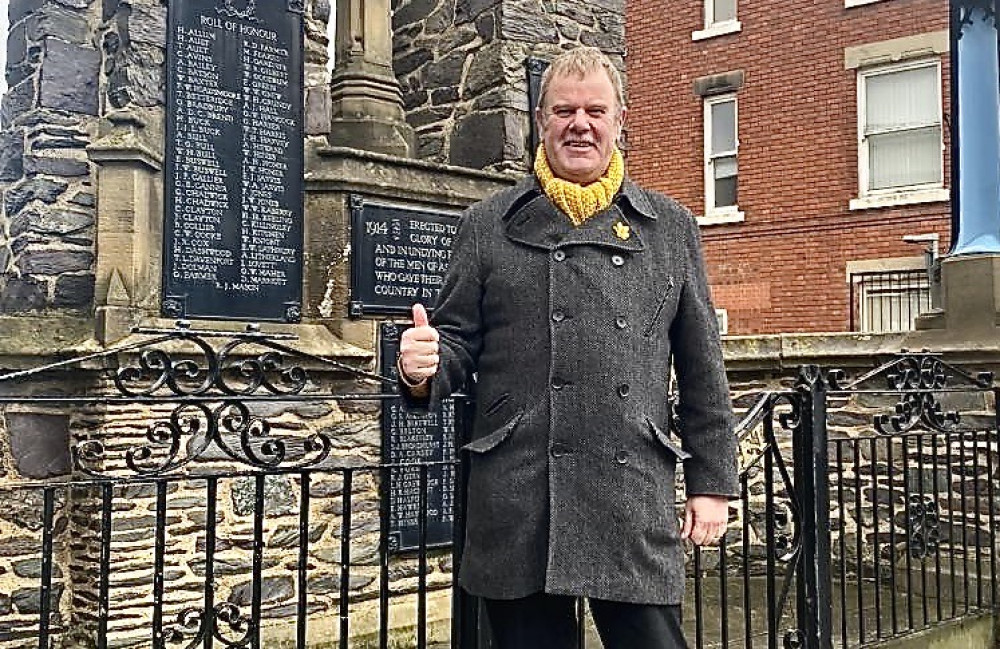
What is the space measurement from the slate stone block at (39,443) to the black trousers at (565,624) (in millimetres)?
3231

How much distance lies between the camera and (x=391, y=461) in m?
5.55

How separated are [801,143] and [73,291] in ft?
38.3

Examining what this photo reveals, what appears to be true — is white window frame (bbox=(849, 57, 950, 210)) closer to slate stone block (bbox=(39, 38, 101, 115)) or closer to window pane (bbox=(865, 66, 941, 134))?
window pane (bbox=(865, 66, 941, 134))

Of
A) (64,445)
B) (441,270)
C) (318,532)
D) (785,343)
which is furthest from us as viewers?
(785,343)

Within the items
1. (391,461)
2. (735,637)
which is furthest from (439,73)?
(735,637)

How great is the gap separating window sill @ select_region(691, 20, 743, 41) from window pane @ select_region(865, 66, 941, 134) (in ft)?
7.06

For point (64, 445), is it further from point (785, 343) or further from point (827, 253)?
point (827, 253)

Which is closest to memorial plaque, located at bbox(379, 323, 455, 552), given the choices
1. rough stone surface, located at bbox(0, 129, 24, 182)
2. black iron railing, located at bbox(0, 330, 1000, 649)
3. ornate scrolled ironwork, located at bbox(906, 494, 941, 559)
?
black iron railing, located at bbox(0, 330, 1000, 649)

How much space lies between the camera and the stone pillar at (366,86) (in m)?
6.23

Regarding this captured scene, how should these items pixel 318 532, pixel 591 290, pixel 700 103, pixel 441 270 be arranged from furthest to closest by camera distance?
pixel 700 103 → pixel 441 270 → pixel 318 532 → pixel 591 290

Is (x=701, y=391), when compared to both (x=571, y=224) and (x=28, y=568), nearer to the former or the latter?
(x=571, y=224)

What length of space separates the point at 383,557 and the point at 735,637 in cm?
269

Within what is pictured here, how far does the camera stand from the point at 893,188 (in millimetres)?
13867

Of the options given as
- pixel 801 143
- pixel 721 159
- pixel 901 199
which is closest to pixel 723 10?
pixel 721 159
